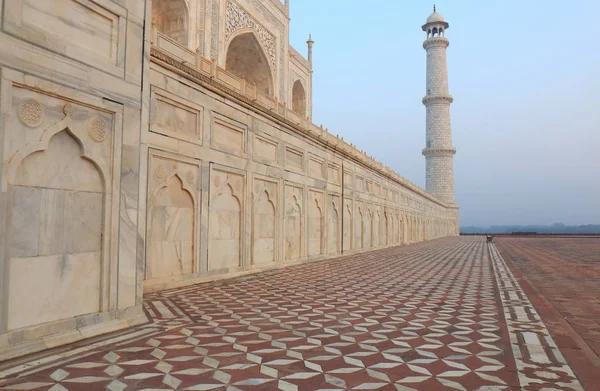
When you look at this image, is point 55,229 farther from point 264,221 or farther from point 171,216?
point 264,221

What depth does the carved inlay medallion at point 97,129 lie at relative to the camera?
3770 millimetres

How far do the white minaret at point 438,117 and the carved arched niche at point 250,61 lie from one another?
1050 inches

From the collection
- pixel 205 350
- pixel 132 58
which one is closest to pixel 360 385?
pixel 205 350

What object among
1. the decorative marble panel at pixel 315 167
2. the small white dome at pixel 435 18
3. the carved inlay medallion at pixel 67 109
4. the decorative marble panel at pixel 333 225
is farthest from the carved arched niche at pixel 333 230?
the small white dome at pixel 435 18

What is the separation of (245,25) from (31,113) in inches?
561

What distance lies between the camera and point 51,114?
343 cm

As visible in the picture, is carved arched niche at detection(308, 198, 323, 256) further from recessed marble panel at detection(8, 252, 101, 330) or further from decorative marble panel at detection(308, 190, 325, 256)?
recessed marble panel at detection(8, 252, 101, 330)

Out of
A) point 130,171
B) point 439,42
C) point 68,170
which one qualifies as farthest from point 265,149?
point 439,42

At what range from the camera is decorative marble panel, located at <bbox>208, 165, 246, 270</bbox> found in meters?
7.39

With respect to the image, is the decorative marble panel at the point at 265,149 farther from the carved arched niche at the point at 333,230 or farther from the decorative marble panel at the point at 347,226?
the decorative marble panel at the point at 347,226

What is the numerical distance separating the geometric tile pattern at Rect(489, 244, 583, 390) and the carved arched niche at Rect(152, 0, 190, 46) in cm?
1206

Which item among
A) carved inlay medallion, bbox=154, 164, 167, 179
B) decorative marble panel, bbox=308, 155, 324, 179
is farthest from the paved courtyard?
decorative marble panel, bbox=308, 155, 324, 179

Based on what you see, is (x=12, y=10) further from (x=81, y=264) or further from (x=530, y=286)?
(x=530, y=286)

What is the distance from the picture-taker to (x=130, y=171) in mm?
4117
